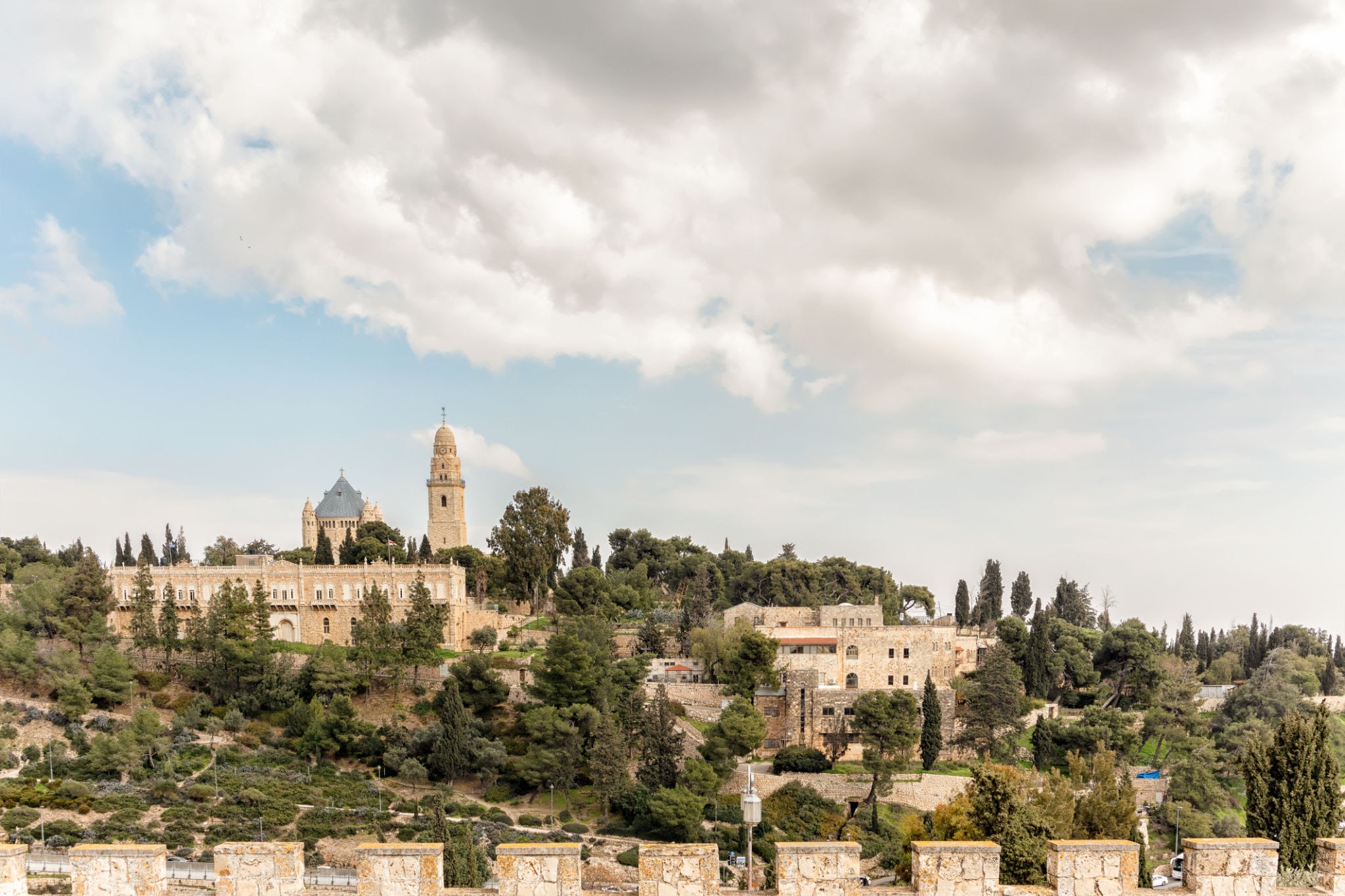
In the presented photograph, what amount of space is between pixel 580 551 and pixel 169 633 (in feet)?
93.3

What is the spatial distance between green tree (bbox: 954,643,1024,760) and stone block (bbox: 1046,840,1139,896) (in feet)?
118

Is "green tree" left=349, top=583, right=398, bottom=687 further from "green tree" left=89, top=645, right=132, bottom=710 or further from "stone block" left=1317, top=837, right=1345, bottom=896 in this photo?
"stone block" left=1317, top=837, right=1345, bottom=896

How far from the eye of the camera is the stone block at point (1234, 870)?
675cm

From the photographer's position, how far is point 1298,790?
19.4m

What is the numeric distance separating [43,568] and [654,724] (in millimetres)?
43483

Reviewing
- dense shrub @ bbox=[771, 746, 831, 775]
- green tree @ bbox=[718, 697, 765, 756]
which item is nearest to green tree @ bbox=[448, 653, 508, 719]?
green tree @ bbox=[718, 697, 765, 756]

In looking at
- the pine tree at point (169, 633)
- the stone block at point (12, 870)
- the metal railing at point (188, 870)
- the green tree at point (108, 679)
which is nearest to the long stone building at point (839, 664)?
the metal railing at point (188, 870)

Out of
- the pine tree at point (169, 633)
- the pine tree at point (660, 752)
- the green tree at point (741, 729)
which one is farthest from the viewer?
the pine tree at point (169, 633)

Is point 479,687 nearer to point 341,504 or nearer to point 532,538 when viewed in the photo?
point 532,538

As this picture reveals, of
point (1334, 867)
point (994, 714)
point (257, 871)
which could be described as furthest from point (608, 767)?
point (1334, 867)

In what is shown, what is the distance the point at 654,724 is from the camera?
34.2m

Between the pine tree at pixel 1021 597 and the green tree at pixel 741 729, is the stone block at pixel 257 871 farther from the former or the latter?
the pine tree at pixel 1021 597

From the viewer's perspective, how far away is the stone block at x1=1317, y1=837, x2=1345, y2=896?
22.9ft

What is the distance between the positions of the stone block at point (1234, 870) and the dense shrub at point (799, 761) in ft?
102
